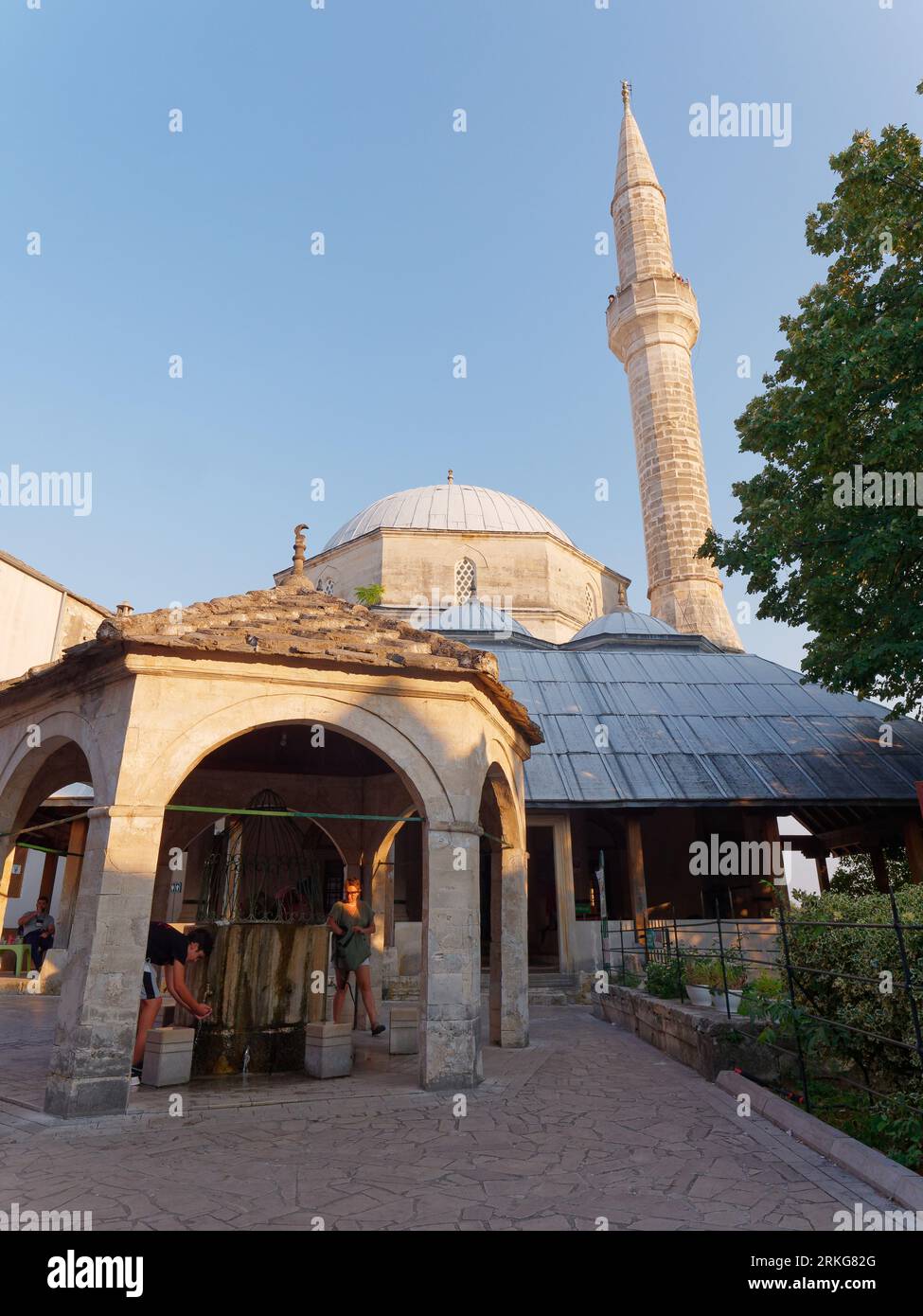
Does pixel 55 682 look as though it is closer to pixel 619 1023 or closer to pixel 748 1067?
pixel 748 1067

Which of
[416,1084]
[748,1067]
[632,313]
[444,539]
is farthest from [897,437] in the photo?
[632,313]

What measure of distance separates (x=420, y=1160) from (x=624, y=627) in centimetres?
2106

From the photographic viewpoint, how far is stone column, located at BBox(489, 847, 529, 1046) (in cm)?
908

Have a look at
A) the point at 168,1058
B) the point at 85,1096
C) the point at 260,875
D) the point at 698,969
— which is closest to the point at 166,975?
the point at 168,1058

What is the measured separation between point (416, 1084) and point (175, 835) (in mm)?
5197

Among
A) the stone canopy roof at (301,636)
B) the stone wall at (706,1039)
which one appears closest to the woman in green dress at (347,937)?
the stone canopy roof at (301,636)

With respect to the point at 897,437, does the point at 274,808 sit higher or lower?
lower

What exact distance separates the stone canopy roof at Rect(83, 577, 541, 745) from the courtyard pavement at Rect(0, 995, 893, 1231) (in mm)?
3526

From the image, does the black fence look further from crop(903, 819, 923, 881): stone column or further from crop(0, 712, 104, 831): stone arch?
crop(903, 819, 923, 881): stone column

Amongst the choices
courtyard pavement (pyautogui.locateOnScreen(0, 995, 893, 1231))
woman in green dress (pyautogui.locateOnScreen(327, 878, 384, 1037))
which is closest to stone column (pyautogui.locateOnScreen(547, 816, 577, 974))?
woman in green dress (pyautogui.locateOnScreen(327, 878, 384, 1037))

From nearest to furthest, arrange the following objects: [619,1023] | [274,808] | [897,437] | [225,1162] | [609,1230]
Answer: [609,1230]
[225,1162]
[274,808]
[897,437]
[619,1023]

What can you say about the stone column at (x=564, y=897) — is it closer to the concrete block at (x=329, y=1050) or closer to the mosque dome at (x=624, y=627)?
the concrete block at (x=329, y=1050)

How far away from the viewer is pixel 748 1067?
6867 millimetres

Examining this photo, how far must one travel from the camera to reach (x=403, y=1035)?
8.58 metres
